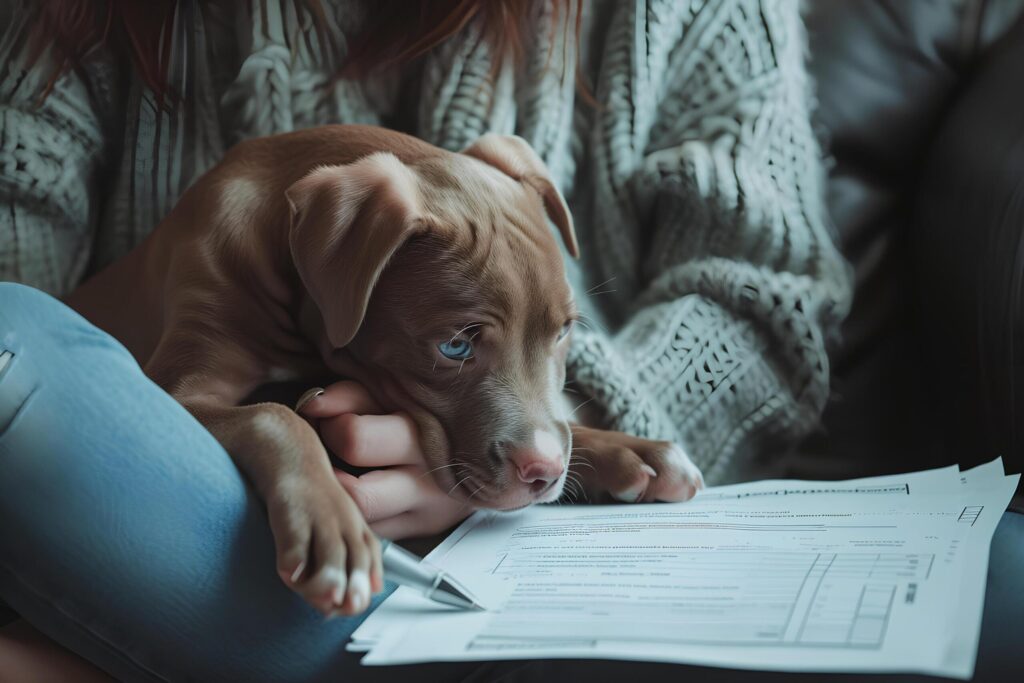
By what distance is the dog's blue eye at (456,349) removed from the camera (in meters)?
1.14

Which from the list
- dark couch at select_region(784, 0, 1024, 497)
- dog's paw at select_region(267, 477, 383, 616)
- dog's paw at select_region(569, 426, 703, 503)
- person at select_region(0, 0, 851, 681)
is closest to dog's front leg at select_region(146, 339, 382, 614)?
dog's paw at select_region(267, 477, 383, 616)

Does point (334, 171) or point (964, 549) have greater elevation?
point (334, 171)

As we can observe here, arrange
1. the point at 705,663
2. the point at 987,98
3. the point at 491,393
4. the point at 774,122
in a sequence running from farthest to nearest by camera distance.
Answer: the point at 774,122, the point at 987,98, the point at 491,393, the point at 705,663

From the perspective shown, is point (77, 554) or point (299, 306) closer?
point (77, 554)

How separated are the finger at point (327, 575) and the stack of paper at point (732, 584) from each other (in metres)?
0.05

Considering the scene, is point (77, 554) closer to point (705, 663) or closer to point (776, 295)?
point (705, 663)

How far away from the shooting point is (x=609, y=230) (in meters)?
→ 1.70

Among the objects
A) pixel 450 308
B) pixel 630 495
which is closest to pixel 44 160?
pixel 450 308

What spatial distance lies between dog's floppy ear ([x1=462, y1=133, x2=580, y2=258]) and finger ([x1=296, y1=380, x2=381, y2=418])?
0.36m

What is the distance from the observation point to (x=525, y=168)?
135 centimetres

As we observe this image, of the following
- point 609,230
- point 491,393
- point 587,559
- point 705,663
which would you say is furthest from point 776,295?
point 705,663

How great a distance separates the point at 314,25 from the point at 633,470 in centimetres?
95

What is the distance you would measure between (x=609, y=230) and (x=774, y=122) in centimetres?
33

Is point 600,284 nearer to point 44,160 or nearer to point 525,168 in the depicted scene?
point 525,168
